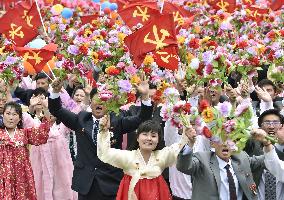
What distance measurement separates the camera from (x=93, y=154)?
8.26 meters

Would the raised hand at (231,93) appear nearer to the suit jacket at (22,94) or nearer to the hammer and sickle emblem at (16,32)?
the suit jacket at (22,94)

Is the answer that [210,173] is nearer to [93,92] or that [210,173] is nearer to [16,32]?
[93,92]

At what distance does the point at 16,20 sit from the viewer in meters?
13.6

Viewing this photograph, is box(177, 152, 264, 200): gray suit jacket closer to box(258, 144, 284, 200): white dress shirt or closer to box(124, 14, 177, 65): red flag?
box(258, 144, 284, 200): white dress shirt

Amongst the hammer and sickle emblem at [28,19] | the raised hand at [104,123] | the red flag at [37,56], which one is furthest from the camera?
the hammer and sickle emblem at [28,19]

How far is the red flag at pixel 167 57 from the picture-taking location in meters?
9.49

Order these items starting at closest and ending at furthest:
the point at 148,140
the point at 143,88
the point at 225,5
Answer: the point at 148,140
the point at 143,88
the point at 225,5

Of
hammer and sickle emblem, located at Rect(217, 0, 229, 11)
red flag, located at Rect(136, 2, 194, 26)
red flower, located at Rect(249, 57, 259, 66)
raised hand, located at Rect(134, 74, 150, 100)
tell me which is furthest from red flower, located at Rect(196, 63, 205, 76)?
hammer and sickle emblem, located at Rect(217, 0, 229, 11)

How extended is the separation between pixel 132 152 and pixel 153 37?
2742 mm

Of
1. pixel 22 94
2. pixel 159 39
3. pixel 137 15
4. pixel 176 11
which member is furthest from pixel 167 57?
pixel 176 11

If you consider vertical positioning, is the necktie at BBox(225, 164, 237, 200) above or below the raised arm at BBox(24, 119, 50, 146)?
below

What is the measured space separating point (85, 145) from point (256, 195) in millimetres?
2212

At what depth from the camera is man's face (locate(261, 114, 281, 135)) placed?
24.5 ft

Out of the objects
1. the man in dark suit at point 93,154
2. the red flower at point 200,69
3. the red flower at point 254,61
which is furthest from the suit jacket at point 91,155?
the red flower at point 254,61
